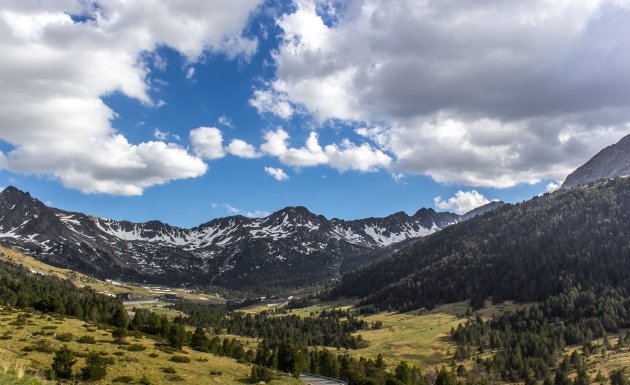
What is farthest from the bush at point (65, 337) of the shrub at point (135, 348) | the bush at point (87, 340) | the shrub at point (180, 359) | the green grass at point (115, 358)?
the shrub at point (180, 359)

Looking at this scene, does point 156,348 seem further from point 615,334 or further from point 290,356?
point 615,334

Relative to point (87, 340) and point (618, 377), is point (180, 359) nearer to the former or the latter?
point (87, 340)

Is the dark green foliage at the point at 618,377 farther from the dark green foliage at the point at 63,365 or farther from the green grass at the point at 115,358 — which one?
the dark green foliage at the point at 63,365

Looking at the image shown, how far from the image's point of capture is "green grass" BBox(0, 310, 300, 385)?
164 ft

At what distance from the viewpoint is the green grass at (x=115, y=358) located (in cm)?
4984

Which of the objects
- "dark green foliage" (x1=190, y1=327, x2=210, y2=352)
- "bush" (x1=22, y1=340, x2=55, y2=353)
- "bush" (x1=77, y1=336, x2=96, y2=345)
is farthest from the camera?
"dark green foliage" (x1=190, y1=327, x2=210, y2=352)

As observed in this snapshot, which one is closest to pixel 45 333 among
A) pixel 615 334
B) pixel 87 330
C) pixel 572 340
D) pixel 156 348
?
pixel 87 330

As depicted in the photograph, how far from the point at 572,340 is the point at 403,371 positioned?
137m

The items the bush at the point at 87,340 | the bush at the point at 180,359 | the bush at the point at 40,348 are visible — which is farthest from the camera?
the bush at the point at 87,340

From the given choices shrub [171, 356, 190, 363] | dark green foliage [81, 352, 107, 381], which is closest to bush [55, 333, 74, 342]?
shrub [171, 356, 190, 363]

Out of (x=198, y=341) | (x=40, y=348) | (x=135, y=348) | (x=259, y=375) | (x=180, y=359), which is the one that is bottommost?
(x=259, y=375)

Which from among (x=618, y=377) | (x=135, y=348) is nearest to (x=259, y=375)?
(x=135, y=348)

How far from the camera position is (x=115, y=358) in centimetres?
5638

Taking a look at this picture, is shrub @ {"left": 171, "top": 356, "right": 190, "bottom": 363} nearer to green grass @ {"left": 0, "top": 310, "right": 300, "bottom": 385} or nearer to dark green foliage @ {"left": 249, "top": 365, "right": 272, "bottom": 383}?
green grass @ {"left": 0, "top": 310, "right": 300, "bottom": 385}
